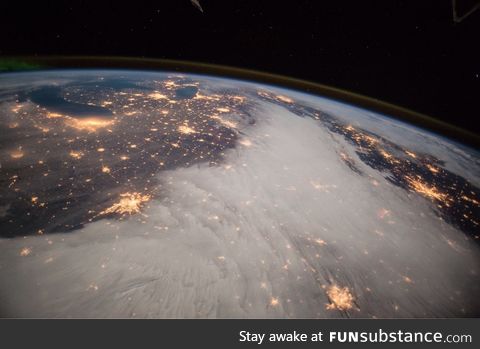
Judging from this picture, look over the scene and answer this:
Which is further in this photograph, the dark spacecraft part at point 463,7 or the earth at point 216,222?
the earth at point 216,222

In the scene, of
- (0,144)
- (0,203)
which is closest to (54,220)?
(0,203)

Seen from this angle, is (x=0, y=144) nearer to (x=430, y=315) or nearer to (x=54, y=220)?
(x=54, y=220)

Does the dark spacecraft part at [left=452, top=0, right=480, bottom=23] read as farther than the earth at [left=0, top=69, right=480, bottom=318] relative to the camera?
No

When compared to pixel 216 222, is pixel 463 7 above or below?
above

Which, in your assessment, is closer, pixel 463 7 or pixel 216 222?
pixel 463 7

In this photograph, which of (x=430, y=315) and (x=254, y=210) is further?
(x=254, y=210)

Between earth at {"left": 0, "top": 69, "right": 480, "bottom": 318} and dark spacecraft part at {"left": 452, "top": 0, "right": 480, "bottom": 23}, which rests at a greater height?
dark spacecraft part at {"left": 452, "top": 0, "right": 480, "bottom": 23}

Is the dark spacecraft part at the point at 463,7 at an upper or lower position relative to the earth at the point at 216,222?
upper
